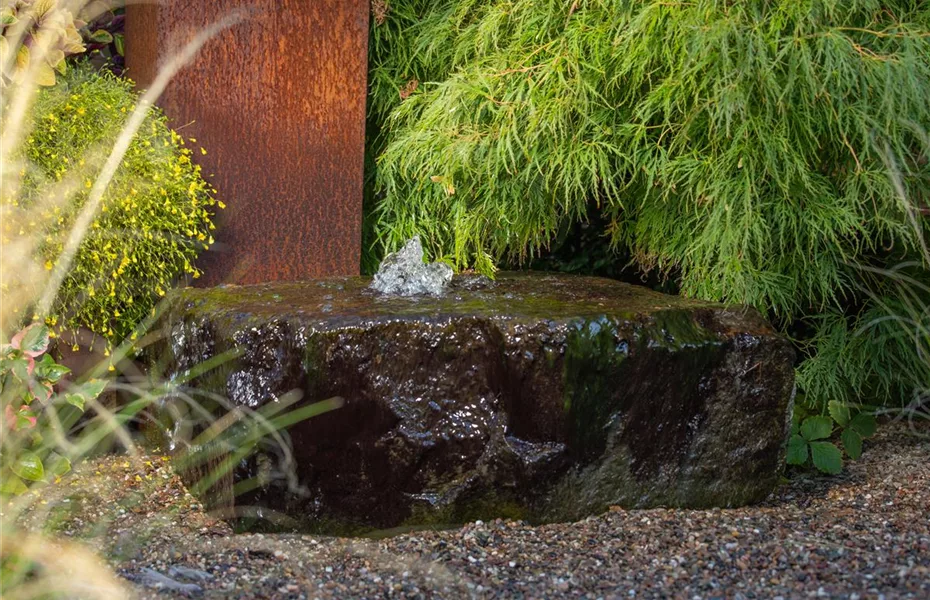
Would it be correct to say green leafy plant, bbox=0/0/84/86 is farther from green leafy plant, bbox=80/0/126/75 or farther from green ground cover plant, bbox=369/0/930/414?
green ground cover plant, bbox=369/0/930/414

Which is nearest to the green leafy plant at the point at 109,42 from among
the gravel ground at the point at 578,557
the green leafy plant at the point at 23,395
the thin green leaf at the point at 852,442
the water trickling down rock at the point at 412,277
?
the water trickling down rock at the point at 412,277

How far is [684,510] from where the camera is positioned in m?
2.70

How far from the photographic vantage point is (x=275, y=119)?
138 inches

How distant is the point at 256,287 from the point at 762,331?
4.86 ft

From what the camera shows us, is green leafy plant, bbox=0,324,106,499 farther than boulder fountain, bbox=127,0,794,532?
No

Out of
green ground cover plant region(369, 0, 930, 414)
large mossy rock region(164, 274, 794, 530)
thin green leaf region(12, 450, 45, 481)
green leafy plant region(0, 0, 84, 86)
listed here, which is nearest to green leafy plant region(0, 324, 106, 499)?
thin green leaf region(12, 450, 45, 481)

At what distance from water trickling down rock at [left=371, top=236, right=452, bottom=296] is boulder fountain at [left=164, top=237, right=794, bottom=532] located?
0.18 m

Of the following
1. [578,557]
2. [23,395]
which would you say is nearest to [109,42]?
[23,395]

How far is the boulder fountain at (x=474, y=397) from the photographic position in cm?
253

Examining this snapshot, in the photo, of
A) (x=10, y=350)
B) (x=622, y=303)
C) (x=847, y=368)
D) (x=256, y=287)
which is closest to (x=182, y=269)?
(x=256, y=287)

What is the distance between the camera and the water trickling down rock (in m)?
2.96

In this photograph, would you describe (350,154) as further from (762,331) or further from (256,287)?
(762,331)

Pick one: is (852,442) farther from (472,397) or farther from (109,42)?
(109,42)

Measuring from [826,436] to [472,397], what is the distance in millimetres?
1258
